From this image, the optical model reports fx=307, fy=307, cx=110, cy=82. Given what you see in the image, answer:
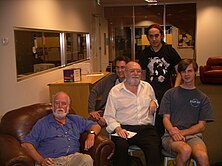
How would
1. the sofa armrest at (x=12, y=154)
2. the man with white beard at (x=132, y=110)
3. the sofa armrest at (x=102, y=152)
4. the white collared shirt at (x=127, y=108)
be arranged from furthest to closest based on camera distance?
the white collared shirt at (x=127, y=108), the man with white beard at (x=132, y=110), the sofa armrest at (x=102, y=152), the sofa armrest at (x=12, y=154)

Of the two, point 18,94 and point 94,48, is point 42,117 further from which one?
point 94,48

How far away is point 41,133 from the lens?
2678 millimetres

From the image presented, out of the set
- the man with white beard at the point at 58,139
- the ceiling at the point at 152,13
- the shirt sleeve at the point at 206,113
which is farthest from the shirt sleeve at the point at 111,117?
the ceiling at the point at 152,13

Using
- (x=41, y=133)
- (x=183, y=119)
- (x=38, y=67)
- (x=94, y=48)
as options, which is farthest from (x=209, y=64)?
(x=41, y=133)

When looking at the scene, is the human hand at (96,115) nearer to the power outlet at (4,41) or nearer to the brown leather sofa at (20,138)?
the brown leather sofa at (20,138)

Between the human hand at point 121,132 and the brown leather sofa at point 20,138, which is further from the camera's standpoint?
the human hand at point 121,132

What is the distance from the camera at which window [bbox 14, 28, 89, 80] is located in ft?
15.2

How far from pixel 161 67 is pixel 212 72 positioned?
19.0ft

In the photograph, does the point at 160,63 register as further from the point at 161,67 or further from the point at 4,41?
the point at 4,41

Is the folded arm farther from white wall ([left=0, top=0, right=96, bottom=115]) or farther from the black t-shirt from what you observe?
white wall ([left=0, top=0, right=96, bottom=115])

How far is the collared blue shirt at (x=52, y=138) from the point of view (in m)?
2.64

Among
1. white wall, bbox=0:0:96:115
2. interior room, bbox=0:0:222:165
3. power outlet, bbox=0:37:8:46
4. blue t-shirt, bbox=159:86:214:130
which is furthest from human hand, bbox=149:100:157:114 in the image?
power outlet, bbox=0:37:8:46

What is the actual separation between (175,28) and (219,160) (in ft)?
27.3

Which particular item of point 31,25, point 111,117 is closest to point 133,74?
point 111,117
